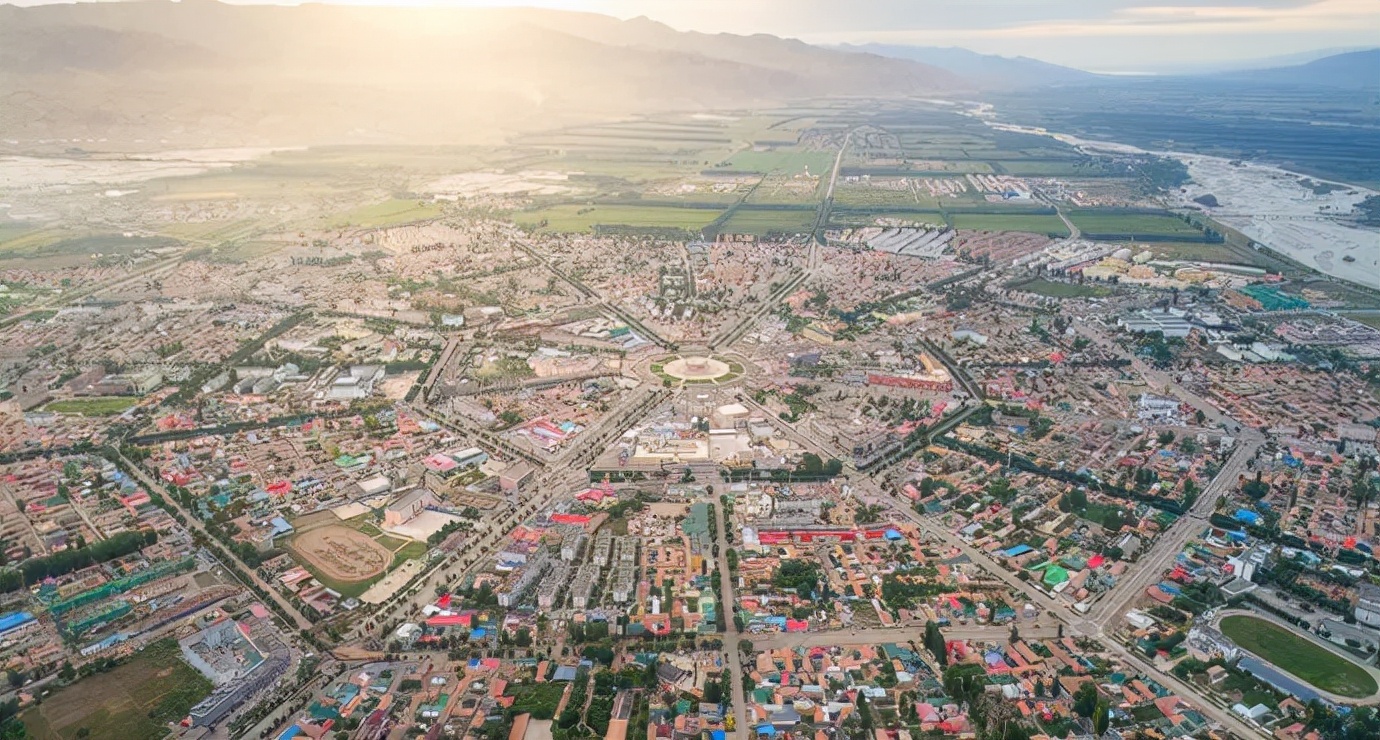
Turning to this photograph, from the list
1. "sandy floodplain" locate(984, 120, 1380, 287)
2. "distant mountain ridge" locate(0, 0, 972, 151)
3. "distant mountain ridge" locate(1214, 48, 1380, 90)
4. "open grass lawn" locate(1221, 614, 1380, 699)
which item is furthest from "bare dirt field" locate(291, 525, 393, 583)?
"distant mountain ridge" locate(1214, 48, 1380, 90)

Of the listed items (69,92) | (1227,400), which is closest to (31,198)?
(69,92)

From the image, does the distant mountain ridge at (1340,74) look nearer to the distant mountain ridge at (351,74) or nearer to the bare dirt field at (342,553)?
the distant mountain ridge at (351,74)

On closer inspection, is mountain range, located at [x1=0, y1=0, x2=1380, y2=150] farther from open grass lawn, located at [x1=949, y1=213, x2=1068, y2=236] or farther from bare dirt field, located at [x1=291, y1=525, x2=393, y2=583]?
bare dirt field, located at [x1=291, y1=525, x2=393, y2=583]

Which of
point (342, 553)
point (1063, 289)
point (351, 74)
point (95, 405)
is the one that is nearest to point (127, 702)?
point (342, 553)

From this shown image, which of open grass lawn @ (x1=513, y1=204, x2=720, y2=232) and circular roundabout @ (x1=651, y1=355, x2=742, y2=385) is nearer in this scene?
circular roundabout @ (x1=651, y1=355, x2=742, y2=385)

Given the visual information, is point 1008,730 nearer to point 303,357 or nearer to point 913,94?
point 303,357

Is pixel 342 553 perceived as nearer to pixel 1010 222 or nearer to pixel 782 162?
pixel 1010 222
